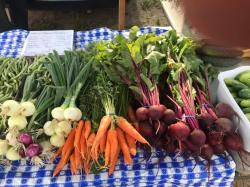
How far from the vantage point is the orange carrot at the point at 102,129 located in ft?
4.08

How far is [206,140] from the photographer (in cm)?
126

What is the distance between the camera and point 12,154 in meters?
1.24

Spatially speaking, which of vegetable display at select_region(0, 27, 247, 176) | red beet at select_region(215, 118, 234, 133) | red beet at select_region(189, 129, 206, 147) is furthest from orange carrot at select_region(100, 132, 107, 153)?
red beet at select_region(215, 118, 234, 133)

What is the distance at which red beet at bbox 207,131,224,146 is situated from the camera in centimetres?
124

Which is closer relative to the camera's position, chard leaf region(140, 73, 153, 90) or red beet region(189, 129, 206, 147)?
red beet region(189, 129, 206, 147)

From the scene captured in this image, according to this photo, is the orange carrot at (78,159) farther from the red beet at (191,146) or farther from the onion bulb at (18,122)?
the red beet at (191,146)

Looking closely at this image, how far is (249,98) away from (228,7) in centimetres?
104

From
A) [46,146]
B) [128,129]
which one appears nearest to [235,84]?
Answer: [128,129]

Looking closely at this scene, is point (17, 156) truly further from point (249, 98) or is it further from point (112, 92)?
point (249, 98)

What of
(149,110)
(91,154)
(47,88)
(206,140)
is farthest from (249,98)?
(47,88)

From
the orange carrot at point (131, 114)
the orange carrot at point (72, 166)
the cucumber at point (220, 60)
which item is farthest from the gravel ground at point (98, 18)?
the orange carrot at point (72, 166)

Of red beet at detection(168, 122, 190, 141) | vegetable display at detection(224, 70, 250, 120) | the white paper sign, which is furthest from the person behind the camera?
the white paper sign

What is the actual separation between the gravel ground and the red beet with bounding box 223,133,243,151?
7.86ft

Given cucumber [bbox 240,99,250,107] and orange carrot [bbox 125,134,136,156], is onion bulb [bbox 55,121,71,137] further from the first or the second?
cucumber [bbox 240,99,250,107]
